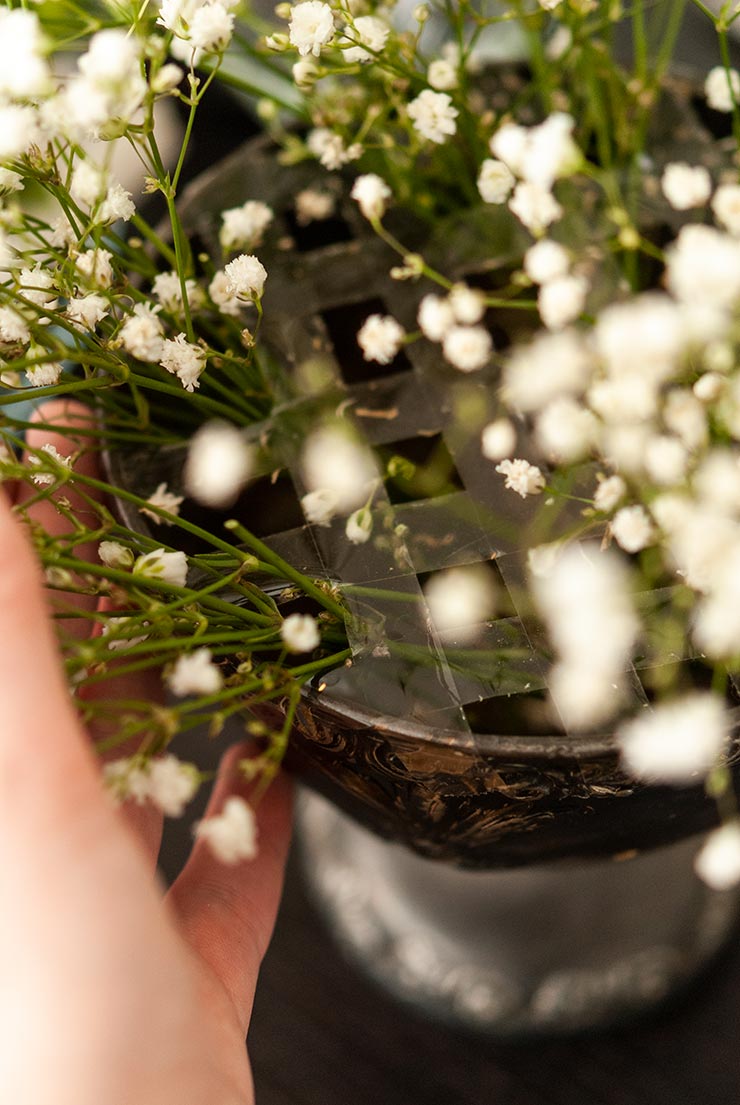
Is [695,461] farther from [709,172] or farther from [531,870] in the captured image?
[531,870]

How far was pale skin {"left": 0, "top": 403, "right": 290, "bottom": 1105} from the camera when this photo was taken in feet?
0.74

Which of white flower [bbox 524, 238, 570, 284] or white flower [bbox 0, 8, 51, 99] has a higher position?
white flower [bbox 0, 8, 51, 99]

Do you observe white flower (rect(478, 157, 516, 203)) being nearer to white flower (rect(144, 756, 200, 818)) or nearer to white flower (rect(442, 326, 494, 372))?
white flower (rect(442, 326, 494, 372))

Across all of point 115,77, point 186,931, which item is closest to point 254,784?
point 186,931

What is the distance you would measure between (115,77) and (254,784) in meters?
0.30

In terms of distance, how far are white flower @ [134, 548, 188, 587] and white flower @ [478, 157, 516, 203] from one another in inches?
6.4

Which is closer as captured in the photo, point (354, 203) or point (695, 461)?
point (695, 461)

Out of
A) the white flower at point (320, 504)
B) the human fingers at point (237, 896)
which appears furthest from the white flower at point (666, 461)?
the human fingers at point (237, 896)

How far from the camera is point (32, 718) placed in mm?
223

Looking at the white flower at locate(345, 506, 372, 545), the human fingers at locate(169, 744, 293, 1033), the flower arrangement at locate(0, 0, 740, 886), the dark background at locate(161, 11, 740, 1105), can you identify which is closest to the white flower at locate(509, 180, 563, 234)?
the flower arrangement at locate(0, 0, 740, 886)

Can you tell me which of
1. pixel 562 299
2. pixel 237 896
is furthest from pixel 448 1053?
pixel 562 299

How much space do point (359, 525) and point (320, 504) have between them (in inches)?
0.6

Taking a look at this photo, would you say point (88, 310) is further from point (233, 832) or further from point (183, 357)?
point (233, 832)

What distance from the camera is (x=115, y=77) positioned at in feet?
0.79
